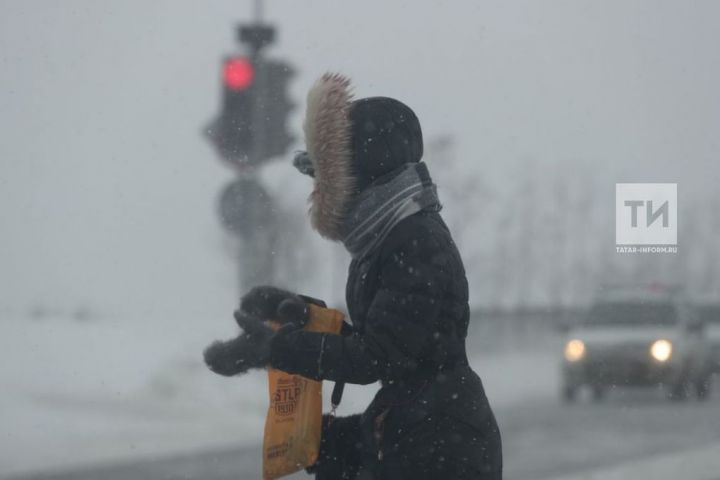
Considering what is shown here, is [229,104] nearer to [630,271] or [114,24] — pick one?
[114,24]

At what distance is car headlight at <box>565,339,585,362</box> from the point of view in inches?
248

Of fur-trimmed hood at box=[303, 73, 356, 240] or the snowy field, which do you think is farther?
the snowy field

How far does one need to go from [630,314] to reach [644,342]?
18 centimetres

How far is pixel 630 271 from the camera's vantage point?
525 cm

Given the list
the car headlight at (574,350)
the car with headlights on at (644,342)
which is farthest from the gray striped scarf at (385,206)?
the car headlight at (574,350)

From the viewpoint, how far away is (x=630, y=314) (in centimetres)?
626

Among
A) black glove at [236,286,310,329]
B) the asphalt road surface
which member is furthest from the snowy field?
black glove at [236,286,310,329]

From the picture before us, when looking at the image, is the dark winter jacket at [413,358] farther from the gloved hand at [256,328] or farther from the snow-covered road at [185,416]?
the snow-covered road at [185,416]

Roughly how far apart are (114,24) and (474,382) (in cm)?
305

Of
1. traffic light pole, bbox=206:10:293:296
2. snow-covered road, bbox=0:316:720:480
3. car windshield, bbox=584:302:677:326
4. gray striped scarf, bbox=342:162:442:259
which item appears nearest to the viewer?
gray striped scarf, bbox=342:162:442:259

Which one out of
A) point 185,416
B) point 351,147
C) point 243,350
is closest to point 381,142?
point 351,147

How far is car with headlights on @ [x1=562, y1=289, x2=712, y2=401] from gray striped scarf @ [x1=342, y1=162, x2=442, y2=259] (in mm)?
2810

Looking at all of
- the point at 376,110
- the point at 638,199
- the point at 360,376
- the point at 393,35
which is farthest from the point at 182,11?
the point at 360,376

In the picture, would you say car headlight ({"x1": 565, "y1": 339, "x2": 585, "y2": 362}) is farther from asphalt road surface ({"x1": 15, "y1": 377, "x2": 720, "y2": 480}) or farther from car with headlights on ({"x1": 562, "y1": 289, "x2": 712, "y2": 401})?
asphalt road surface ({"x1": 15, "y1": 377, "x2": 720, "y2": 480})
